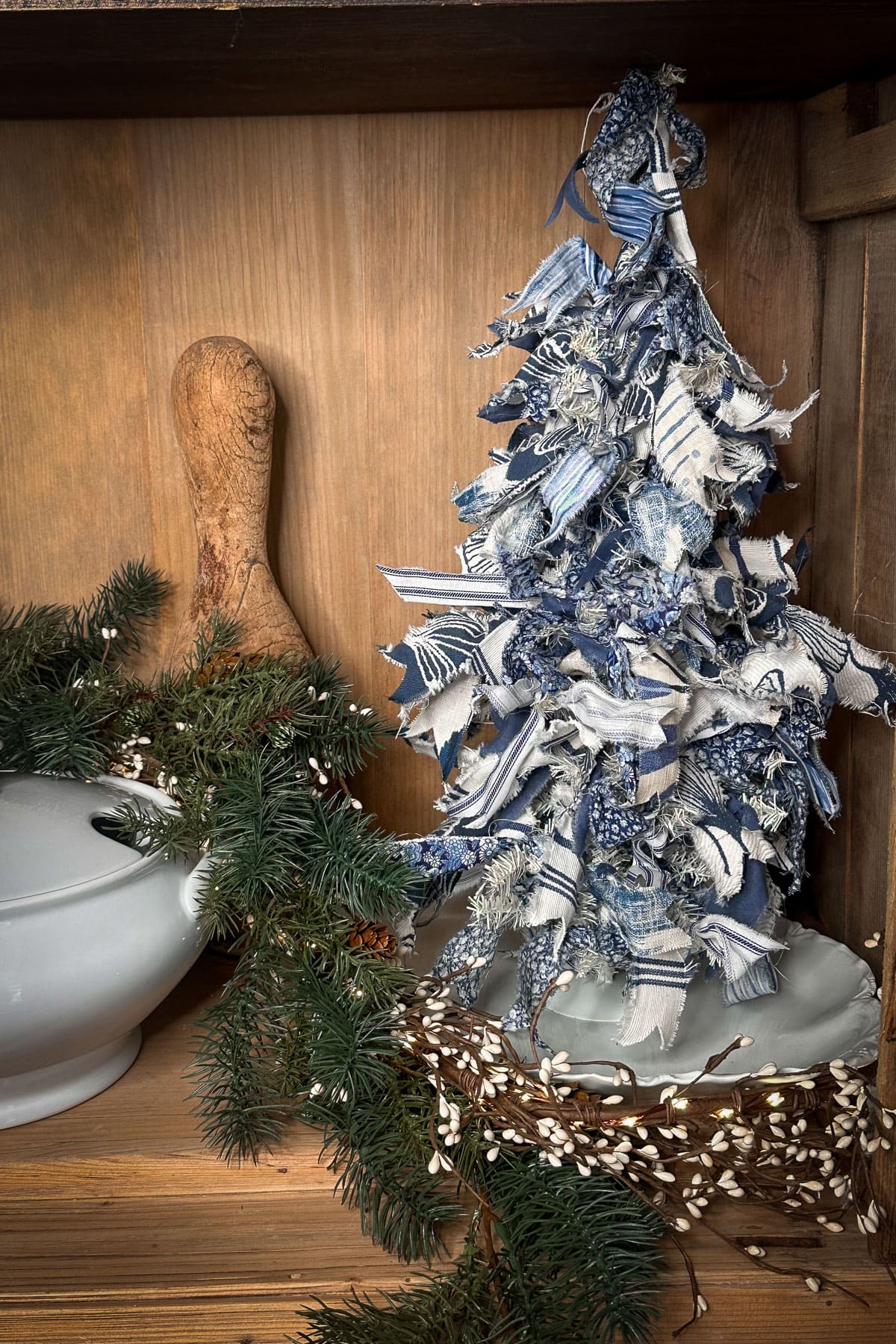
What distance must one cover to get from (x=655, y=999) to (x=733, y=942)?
50 millimetres

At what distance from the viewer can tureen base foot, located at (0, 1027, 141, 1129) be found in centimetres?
55

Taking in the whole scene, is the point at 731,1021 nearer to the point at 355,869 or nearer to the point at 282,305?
the point at 355,869

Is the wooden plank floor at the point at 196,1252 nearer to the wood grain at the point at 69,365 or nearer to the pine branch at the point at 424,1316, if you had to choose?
the pine branch at the point at 424,1316

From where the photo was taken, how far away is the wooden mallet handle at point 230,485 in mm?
669

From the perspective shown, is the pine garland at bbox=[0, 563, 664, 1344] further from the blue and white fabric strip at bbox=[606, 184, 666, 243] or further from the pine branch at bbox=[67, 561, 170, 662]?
the blue and white fabric strip at bbox=[606, 184, 666, 243]

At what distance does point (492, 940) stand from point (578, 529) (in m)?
A: 0.20

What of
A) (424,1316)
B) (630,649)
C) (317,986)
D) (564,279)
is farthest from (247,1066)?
(564,279)

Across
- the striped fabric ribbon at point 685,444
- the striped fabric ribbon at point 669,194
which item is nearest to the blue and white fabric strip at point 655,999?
the striped fabric ribbon at point 685,444

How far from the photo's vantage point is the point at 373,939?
57 cm

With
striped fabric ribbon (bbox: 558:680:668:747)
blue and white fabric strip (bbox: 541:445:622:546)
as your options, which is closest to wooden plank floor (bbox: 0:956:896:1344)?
striped fabric ribbon (bbox: 558:680:668:747)

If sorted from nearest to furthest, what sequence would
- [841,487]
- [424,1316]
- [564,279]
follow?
[424,1316], [564,279], [841,487]

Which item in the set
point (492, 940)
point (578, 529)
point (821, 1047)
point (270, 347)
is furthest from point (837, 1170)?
point (270, 347)

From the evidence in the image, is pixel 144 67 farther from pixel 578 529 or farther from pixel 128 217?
pixel 578 529

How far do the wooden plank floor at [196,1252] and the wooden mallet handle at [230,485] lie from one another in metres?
0.27
